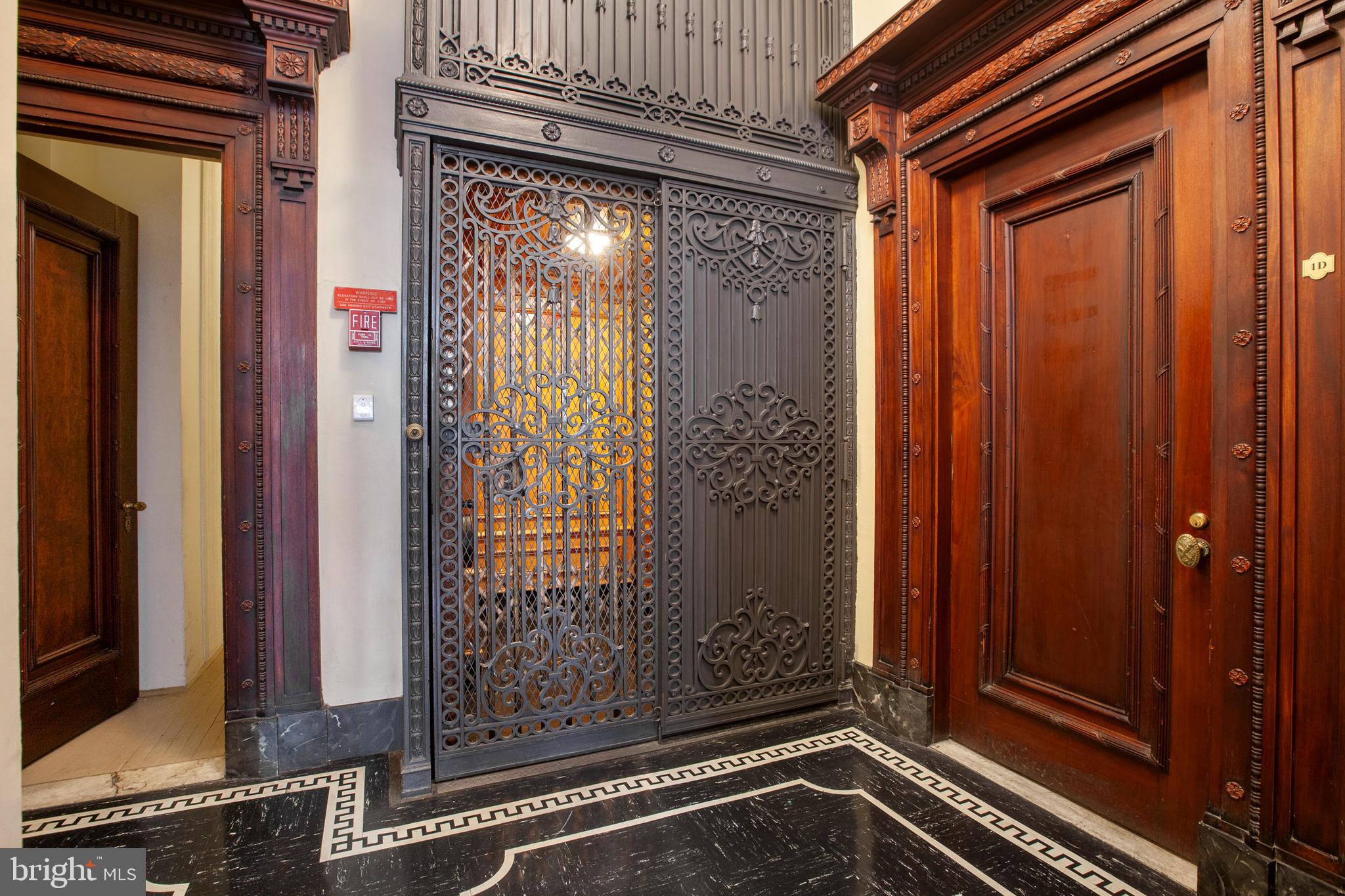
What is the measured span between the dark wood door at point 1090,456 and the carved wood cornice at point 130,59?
2.69 m

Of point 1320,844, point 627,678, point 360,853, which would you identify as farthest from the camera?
point 627,678

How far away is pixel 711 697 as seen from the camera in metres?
2.53

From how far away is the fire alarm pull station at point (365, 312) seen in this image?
92.4 inches

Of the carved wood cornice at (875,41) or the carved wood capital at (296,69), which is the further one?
the carved wood cornice at (875,41)

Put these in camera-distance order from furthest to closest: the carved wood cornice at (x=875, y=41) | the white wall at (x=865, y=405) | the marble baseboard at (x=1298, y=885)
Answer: the white wall at (x=865, y=405)
the carved wood cornice at (x=875, y=41)
the marble baseboard at (x=1298, y=885)

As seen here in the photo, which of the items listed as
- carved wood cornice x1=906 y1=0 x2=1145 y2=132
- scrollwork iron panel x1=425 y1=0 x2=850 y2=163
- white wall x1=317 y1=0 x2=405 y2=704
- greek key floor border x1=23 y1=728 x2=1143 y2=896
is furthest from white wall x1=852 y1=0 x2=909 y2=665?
white wall x1=317 y1=0 x2=405 y2=704

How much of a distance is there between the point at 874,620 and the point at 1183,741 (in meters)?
1.11

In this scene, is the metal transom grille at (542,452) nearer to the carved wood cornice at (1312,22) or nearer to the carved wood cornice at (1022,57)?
the carved wood cornice at (1022,57)

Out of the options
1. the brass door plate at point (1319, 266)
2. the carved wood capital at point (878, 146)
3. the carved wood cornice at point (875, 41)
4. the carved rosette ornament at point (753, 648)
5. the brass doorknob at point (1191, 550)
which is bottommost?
the carved rosette ornament at point (753, 648)

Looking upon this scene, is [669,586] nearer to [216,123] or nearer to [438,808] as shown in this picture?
[438,808]

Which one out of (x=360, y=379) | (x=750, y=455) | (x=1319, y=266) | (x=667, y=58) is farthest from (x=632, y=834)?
(x=667, y=58)

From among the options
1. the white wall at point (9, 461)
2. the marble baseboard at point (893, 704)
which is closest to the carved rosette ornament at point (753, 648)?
the marble baseboard at point (893, 704)

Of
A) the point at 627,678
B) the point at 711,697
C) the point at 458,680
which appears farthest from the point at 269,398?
the point at 711,697

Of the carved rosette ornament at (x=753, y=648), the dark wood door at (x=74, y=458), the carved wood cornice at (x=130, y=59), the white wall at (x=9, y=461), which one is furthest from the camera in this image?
the carved rosette ornament at (x=753, y=648)
